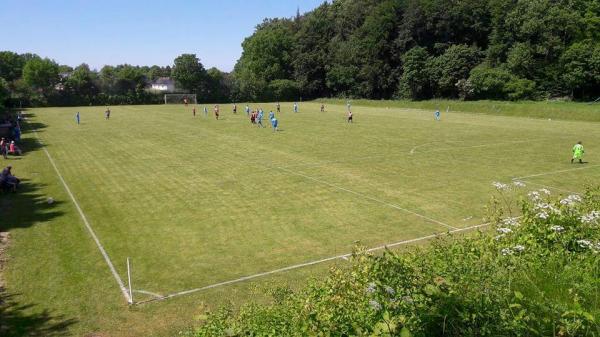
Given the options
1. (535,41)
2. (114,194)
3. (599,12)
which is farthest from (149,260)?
(599,12)

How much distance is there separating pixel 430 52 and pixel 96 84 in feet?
241

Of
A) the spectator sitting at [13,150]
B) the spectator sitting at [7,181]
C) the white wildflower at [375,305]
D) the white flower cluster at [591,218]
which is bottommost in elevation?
the spectator sitting at [7,181]

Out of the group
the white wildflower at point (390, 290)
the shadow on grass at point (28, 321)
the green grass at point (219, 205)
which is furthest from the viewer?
the green grass at point (219, 205)

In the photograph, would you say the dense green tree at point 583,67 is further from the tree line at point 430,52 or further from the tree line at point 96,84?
the tree line at point 96,84

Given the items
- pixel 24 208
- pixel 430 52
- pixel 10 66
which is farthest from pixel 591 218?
pixel 10 66

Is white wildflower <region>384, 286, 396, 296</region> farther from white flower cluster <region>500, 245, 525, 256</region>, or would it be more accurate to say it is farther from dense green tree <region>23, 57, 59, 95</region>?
dense green tree <region>23, 57, 59, 95</region>

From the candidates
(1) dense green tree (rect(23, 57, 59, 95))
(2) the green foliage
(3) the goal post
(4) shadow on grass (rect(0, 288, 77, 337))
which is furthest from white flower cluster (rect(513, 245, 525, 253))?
(1) dense green tree (rect(23, 57, 59, 95))

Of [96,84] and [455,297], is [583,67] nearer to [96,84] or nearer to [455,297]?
[455,297]

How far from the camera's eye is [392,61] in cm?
10162

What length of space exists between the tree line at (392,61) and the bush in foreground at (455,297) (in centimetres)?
7064

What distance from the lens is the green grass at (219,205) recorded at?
459 inches

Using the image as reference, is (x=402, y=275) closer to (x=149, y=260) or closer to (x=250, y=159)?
(x=149, y=260)

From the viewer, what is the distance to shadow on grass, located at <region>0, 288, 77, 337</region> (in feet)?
31.4

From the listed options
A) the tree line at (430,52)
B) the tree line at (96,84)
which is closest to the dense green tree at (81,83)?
the tree line at (96,84)
